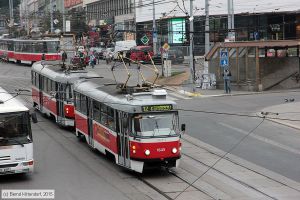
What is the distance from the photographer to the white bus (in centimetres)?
1998

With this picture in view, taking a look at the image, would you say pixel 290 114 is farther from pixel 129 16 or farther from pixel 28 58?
pixel 129 16

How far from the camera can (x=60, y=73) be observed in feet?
108

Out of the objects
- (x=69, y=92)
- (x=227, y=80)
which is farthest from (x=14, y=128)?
(x=227, y=80)

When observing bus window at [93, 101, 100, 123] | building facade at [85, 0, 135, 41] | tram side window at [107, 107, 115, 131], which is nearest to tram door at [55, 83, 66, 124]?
bus window at [93, 101, 100, 123]

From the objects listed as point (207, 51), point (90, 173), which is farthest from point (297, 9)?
point (90, 173)

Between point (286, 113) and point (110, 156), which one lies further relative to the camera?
point (286, 113)

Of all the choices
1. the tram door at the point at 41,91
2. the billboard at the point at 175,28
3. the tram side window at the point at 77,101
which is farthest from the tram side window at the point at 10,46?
the tram side window at the point at 77,101

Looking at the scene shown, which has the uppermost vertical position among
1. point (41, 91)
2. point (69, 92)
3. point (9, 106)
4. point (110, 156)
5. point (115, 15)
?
point (115, 15)

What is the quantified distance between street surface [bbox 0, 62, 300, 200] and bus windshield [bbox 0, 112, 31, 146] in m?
1.38

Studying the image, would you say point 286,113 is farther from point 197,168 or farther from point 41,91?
point 197,168

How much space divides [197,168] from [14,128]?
669 centimetres

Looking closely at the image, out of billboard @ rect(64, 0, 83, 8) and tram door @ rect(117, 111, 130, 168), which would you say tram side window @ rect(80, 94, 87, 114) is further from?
billboard @ rect(64, 0, 83, 8)

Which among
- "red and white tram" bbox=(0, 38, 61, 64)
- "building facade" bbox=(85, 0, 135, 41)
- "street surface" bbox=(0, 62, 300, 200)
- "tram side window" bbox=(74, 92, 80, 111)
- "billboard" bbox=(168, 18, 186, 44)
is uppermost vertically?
"building facade" bbox=(85, 0, 135, 41)

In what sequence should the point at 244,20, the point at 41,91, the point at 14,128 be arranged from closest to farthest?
the point at 14,128
the point at 41,91
the point at 244,20
